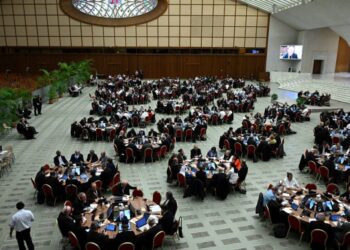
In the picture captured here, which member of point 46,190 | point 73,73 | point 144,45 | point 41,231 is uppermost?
point 144,45

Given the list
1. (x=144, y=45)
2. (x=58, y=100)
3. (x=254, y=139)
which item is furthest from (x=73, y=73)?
Result: (x=254, y=139)

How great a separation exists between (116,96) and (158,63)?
53.3 ft

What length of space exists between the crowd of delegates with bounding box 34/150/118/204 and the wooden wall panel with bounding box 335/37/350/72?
40.5m

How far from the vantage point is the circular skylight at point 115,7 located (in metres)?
37.6

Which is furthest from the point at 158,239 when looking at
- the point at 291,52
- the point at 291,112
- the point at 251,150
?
the point at 291,52

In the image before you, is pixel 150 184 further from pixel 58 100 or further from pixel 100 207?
pixel 58 100

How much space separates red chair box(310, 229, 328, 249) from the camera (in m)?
6.89

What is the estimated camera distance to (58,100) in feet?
88.8

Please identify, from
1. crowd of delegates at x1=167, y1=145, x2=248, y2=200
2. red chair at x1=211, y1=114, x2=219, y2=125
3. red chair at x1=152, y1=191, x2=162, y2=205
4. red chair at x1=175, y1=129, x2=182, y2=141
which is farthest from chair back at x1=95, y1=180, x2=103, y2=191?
red chair at x1=211, y1=114, x2=219, y2=125

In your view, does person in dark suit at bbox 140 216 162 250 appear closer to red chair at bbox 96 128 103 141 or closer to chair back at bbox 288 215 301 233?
chair back at bbox 288 215 301 233

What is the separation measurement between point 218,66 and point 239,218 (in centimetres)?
3310

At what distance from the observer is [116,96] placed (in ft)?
81.5

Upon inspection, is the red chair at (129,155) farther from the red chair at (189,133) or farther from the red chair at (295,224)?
the red chair at (295,224)

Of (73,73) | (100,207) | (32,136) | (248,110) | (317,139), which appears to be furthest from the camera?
(73,73)
